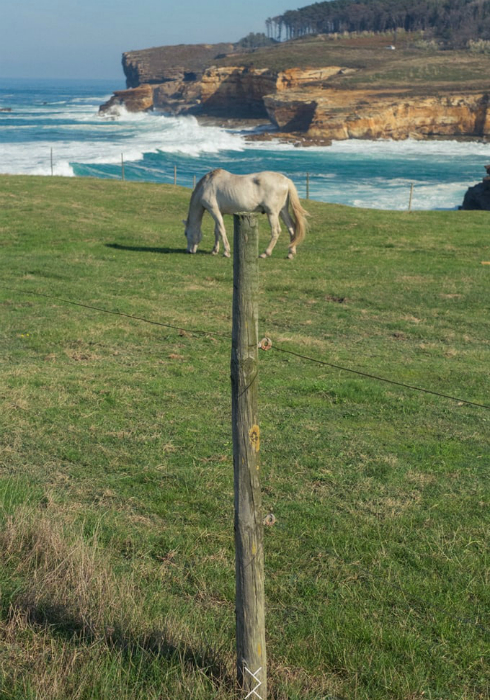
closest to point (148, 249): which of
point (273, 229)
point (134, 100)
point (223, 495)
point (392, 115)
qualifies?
point (273, 229)

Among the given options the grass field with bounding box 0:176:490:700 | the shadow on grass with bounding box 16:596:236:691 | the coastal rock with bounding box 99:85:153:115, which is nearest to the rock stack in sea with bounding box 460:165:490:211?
the grass field with bounding box 0:176:490:700

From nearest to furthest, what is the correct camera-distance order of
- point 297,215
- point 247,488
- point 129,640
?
point 247,488 < point 129,640 < point 297,215

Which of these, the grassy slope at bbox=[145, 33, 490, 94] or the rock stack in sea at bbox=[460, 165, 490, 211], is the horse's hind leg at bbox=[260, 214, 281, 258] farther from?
the grassy slope at bbox=[145, 33, 490, 94]

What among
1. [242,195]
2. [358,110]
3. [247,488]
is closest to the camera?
[247,488]

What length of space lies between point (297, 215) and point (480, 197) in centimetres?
2450

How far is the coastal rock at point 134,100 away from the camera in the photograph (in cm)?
17175

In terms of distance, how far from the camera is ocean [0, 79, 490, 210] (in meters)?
61.9

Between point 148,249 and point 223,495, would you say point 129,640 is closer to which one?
point 223,495

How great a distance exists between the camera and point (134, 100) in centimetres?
17438

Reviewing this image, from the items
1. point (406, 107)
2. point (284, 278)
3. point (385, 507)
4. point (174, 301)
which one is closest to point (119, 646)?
point (385, 507)

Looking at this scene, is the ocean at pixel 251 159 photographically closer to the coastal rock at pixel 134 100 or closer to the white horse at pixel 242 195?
the white horse at pixel 242 195

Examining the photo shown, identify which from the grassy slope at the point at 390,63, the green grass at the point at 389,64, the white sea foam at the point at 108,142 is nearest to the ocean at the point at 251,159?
the white sea foam at the point at 108,142

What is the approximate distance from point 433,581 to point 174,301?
10.9m

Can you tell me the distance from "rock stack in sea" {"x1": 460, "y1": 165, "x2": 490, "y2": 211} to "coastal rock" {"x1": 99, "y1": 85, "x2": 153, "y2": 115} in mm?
142769
